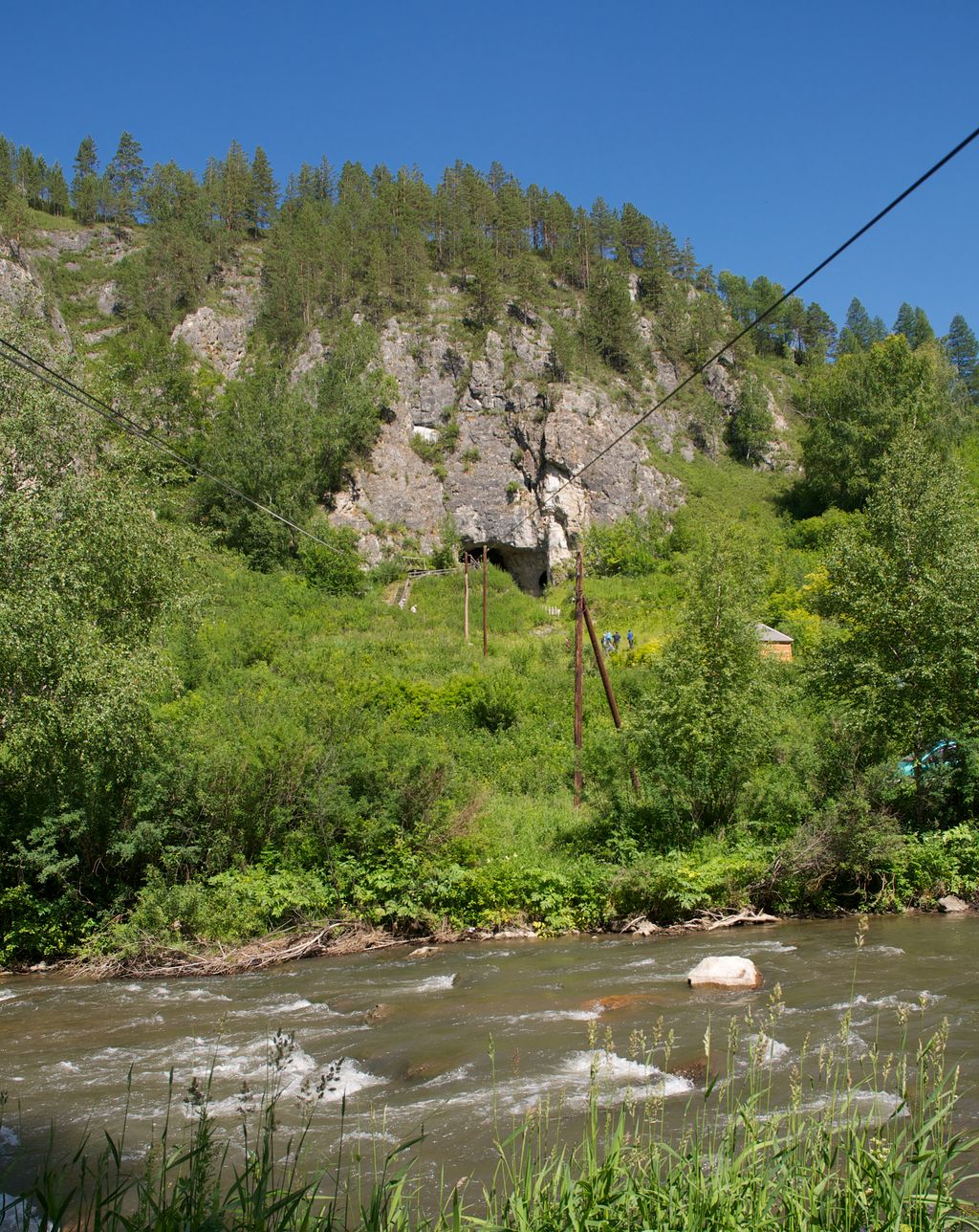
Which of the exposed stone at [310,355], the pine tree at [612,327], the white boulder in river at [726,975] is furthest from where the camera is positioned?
the pine tree at [612,327]

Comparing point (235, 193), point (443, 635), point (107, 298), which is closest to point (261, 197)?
point (235, 193)

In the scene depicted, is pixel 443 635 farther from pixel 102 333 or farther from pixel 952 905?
pixel 102 333

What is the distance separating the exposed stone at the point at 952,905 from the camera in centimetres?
1531

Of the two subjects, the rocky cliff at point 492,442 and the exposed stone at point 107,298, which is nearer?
the rocky cliff at point 492,442

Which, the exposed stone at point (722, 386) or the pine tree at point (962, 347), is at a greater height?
the pine tree at point (962, 347)

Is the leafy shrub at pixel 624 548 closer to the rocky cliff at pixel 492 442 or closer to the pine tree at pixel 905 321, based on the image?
the rocky cliff at pixel 492 442

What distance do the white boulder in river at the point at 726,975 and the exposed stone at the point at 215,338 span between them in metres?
67.0

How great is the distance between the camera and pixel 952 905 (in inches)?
606

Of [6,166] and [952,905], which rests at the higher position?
[6,166]

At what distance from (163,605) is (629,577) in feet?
121

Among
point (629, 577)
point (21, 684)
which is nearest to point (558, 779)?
point (21, 684)

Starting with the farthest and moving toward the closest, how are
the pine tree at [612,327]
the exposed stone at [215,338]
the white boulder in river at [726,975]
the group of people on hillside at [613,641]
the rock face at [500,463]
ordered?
the exposed stone at [215,338], the pine tree at [612,327], the rock face at [500,463], the group of people on hillside at [613,641], the white boulder in river at [726,975]

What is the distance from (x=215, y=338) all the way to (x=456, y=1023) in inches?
2759

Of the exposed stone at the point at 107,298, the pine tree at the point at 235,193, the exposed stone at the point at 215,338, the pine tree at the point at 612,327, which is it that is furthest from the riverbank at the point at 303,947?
the pine tree at the point at 235,193
